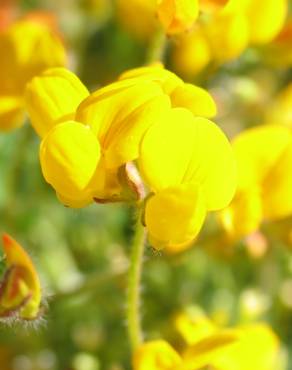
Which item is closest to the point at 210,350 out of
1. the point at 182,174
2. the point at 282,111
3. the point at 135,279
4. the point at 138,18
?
the point at 135,279

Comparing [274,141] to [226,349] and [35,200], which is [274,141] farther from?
[35,200]

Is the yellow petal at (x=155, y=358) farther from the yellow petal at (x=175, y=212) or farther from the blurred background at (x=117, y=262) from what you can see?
the blurred background at (x=117, y=262)

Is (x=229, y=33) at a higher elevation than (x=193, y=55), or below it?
higher

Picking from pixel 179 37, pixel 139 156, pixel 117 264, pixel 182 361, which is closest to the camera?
pixel 139 156

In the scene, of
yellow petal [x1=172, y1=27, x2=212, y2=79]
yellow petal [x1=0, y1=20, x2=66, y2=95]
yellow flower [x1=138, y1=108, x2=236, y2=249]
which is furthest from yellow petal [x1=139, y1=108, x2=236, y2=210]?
yellow petal [x1=172, y1=27, x2=212, y2=79]

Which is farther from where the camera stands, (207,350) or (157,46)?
(157,46)

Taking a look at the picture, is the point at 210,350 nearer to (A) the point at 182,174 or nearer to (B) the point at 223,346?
(B) the point at 223,346

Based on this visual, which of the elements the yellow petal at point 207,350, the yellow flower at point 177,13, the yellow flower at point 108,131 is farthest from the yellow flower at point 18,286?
the yellow flower at point 177,13

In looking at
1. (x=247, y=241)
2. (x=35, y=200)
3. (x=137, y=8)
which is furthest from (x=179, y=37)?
(x=35, y=200)
